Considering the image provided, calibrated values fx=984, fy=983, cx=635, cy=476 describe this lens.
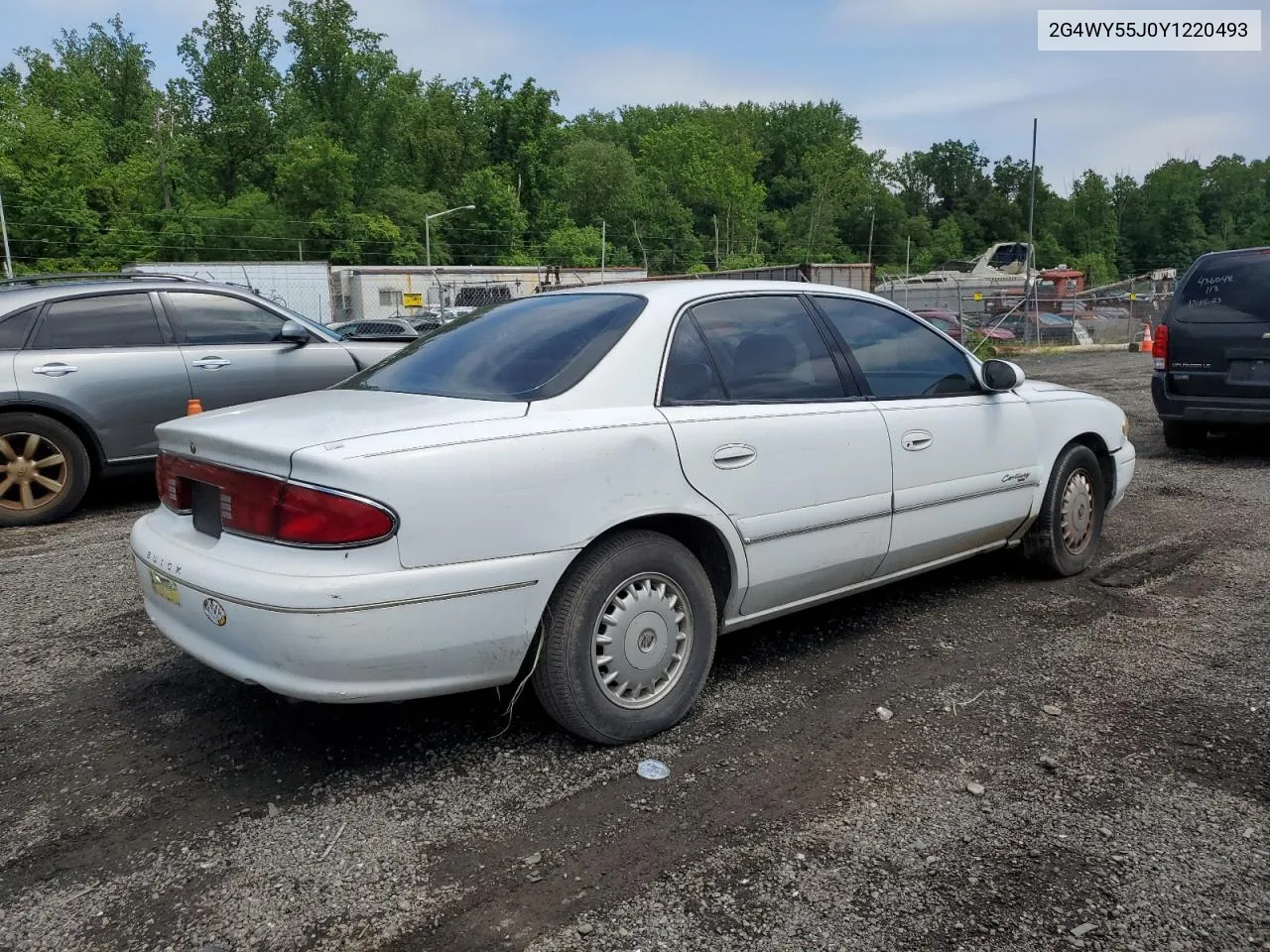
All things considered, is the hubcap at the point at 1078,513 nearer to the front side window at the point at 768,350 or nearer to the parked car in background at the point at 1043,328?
the front side window at the point at 768,350

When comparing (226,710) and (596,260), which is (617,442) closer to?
(226,710)

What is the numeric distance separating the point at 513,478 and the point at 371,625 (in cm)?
58

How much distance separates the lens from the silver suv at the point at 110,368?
21.6ft

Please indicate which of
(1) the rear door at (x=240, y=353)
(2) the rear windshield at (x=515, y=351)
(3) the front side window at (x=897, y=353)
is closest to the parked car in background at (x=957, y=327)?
(1) the rear door at (x=240, y=353)

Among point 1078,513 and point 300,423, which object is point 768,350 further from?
point 1078,513

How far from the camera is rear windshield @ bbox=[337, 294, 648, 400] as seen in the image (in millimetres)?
3316

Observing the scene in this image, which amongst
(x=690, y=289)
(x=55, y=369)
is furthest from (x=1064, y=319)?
(x=690, y=289)

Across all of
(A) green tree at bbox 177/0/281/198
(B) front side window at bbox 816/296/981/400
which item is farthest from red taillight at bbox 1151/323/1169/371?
(A) green tree at bbox 177/0/281/198

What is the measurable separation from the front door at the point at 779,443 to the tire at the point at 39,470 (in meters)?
5.11

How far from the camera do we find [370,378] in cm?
394

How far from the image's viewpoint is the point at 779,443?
356 cm

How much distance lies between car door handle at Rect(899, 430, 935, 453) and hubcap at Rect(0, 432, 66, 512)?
18.5ft

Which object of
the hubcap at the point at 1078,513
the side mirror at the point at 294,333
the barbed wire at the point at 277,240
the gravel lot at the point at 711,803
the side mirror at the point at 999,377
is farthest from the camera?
the barbed wire at the point at 277,240

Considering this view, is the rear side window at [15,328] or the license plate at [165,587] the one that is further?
the rear side window at [15,328]
